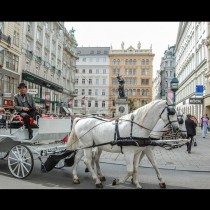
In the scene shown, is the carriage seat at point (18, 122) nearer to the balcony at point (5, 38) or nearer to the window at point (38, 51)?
the balcony at point (5, 38)

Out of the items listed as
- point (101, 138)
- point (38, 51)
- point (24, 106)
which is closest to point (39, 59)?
point (38, 51)

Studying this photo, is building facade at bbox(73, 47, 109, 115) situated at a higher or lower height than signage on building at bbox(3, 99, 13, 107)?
higher

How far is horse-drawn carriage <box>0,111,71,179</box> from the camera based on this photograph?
748 centimetres

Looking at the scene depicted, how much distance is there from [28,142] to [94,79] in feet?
305

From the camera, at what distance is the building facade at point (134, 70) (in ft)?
331

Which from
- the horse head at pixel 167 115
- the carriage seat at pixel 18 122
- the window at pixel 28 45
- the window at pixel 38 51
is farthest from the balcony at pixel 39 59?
the horse head at pixel 167 115

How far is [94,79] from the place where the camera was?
100m

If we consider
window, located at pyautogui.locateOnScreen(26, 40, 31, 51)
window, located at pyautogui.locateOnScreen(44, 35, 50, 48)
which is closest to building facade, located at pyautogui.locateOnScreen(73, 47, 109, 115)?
window, located at pyautogui.locateOnScreen(44, 35, 50, 48)

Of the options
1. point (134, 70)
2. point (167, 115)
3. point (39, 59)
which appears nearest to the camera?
point (167, 115)

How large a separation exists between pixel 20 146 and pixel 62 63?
53.4m

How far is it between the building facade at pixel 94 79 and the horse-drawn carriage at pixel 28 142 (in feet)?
289

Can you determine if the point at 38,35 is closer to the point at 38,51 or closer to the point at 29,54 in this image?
the point at 38,51

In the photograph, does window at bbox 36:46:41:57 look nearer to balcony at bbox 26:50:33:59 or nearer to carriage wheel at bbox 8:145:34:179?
balcony at bbox 26:50:33:59
